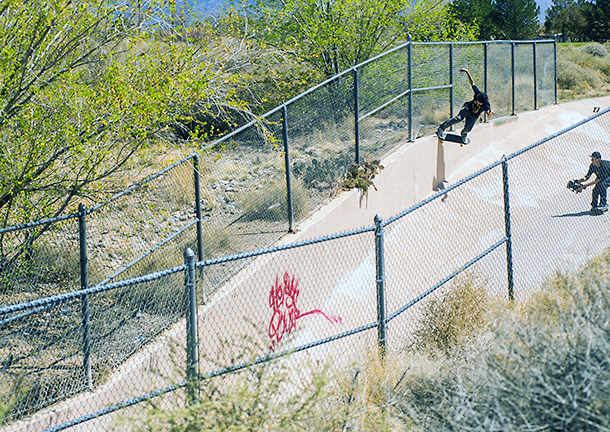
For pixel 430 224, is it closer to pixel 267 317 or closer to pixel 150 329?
pixel 267 317

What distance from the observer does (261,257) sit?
7117 millimetres

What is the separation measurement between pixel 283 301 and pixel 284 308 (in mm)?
92

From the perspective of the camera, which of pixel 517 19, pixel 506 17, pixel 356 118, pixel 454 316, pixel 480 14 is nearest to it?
pixel 454 316

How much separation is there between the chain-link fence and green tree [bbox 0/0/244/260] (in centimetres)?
116

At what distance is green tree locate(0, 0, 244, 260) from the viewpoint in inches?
220

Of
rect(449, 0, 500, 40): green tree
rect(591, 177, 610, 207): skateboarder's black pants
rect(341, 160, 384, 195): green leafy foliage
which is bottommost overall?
rect(591, 177, 610, 207): skateboarder's black pants

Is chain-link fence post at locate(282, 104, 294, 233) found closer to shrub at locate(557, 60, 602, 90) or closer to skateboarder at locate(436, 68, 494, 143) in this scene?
skateboarder at locate(436, 68, 494, 143)

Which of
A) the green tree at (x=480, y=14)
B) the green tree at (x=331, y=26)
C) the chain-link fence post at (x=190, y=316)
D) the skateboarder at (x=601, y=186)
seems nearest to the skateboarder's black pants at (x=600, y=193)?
the skateboarder at (x=601, y=186)

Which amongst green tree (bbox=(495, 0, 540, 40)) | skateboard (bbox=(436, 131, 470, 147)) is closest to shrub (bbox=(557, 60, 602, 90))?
skateboard (bbox=(436, 131, 470, 147))

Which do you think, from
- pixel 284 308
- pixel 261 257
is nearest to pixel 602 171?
pixel 261 257

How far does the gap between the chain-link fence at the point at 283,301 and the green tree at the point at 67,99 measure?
3.81 feet

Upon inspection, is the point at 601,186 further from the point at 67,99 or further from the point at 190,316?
the point at 67,99

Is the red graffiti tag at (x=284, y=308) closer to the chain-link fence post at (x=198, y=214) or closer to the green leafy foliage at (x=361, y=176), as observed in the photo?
the chain-link fence post at (x=198, y=214)

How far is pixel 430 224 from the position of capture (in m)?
9.06
